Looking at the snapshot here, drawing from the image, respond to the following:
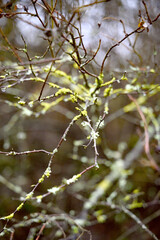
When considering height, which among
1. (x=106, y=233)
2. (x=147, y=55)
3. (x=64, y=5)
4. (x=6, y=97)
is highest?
(x=6, y=97)

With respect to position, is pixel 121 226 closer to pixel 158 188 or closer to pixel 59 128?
pixel 158 188

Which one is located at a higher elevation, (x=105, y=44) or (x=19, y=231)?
(x=105, y=44)

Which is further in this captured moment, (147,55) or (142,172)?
(142,172)

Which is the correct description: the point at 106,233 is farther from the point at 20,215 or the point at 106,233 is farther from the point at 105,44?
the point at 105,44

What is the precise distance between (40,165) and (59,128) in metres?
0.70

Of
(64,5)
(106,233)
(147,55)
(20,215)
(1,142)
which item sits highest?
(1,142)

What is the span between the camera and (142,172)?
3.39 meters

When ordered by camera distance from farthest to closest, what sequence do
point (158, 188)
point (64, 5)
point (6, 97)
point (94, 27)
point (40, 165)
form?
point (40, 165) → point (158, 188) → point (6, 97) → point (94, 27) → point (64, 5)

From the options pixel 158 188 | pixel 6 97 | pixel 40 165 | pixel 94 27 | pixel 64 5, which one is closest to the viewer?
pixel 64 5

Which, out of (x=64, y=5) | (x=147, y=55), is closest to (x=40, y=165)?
(x=147, y=55)

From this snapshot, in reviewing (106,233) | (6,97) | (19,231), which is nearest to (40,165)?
(19,231)

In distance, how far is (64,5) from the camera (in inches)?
44.3

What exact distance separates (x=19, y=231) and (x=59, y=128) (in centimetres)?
166

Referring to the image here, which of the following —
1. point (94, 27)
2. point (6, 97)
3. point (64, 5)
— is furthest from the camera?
point (6, 97)
